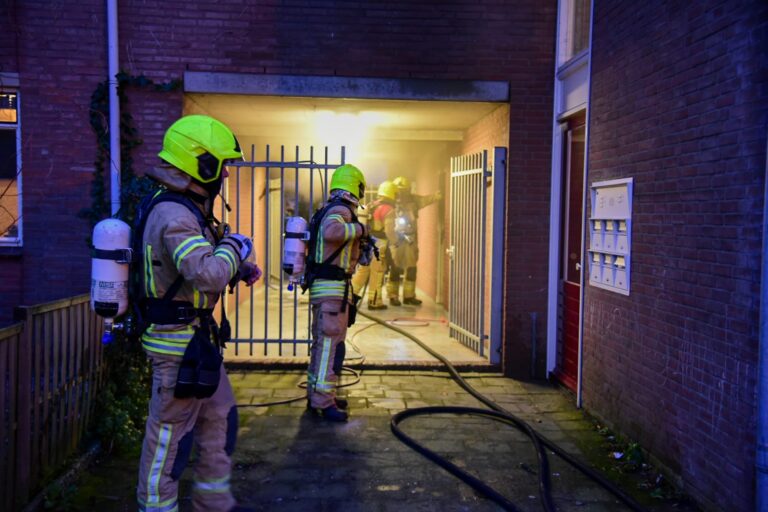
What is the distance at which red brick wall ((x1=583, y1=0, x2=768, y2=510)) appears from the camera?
3.45 meters

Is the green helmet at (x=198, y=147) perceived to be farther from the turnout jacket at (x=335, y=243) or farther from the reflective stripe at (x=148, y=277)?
the turnout jacket at (x=335, y=243)

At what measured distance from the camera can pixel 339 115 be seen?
789 centimetres

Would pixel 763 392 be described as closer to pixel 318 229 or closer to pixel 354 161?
pixel 318 229

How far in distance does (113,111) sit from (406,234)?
540cm

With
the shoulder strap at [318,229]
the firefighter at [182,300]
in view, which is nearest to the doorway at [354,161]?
the shoulder strap at [318,229]

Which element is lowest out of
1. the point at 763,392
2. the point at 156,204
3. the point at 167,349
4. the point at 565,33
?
the point at 763,392

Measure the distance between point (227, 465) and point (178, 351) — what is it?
2.18ft

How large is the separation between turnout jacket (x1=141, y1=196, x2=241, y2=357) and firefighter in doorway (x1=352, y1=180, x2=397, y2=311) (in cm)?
658

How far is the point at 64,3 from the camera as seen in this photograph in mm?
6156

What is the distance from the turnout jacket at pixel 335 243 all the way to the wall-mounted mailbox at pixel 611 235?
1.97 m

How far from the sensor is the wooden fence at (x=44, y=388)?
329cm

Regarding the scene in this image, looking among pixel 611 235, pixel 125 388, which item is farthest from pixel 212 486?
pixel 611 235

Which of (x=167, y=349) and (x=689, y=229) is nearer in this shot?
(x=167, y=349)

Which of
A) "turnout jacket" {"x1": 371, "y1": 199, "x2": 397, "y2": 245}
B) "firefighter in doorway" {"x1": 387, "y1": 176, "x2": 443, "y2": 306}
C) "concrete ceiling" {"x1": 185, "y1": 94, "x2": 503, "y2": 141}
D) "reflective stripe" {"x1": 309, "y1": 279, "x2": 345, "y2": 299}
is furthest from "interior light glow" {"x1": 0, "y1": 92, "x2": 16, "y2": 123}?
"firefighter in doorway" {"x1": 387, "y1": 176, "x2": 443, "y2": 306}
